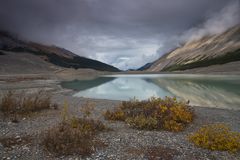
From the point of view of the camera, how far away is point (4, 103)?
43.4 feet

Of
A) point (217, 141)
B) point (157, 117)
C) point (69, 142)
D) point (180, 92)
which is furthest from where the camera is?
point (180, 92)

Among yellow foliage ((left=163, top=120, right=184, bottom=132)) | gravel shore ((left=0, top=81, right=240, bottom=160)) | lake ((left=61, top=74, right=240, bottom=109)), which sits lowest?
lake ((left=61, top=74, right=240, bottom=109))

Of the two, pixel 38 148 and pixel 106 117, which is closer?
pixel 38 148

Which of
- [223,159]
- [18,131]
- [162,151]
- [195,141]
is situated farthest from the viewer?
[18,131]

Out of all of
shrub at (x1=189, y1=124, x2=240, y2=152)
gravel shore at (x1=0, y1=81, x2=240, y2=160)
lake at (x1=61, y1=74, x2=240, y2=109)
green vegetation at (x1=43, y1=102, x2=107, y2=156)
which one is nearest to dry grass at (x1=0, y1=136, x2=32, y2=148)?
gravel shore at (x1=0, y1=81, x2=240, y2=160)

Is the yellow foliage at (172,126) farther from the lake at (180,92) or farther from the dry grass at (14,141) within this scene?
the lake at (180,92)

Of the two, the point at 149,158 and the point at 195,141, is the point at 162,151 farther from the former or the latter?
the point at 195,141

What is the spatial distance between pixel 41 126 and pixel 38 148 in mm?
3169

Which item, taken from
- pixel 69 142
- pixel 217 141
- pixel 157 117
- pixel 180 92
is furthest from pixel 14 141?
pixel 180 92

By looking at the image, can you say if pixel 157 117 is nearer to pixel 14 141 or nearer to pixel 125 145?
pixel 125 145

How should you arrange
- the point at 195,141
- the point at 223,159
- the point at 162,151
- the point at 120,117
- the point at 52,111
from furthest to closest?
the point at 52,111 → the point at 120,117 → the point at 195,141 → the point at 162,151 → the point at 223,159

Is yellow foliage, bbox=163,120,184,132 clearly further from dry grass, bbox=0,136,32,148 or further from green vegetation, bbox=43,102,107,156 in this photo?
dry grass, bbox=0,136,32,148

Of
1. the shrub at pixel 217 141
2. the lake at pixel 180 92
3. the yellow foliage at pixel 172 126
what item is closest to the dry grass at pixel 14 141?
the yellow foliage at pixel 172 126

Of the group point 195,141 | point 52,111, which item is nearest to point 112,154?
point 195,141
